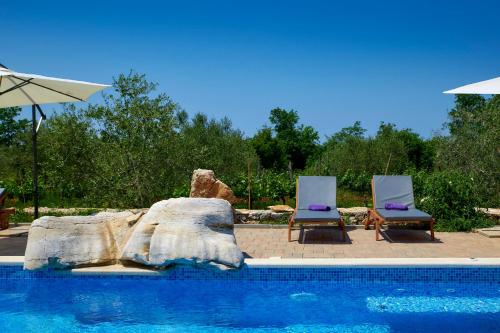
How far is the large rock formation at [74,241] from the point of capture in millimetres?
5953

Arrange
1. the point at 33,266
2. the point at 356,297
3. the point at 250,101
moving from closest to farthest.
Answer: the point at 356,297
the point at 33,266
the point at 250,101

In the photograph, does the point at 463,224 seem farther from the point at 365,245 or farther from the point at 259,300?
the point at 259,300

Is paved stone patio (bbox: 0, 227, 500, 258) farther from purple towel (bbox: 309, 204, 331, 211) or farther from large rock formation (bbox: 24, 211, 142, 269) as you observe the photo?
large rock formation (bbox: 24, 211, 142, 269)

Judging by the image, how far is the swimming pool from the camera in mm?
4895

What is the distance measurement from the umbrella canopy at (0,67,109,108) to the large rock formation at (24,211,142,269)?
2.64m

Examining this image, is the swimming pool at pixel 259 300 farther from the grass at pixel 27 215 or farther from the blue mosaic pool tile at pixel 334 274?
the grass at pixel 27 215

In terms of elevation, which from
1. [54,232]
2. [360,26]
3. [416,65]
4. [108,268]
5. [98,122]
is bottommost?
[108,268]

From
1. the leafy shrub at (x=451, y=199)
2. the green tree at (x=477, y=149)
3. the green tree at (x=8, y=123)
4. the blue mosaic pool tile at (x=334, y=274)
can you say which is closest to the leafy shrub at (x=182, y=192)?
the leafy shrub at (x=451, y=199)

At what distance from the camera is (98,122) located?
12148mm

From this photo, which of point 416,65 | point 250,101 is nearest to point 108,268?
point 416,65

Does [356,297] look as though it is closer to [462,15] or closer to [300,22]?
[300,22]

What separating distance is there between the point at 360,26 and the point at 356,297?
43.8ft

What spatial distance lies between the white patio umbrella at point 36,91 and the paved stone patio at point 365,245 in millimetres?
3579

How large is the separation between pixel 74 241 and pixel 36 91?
357cm
